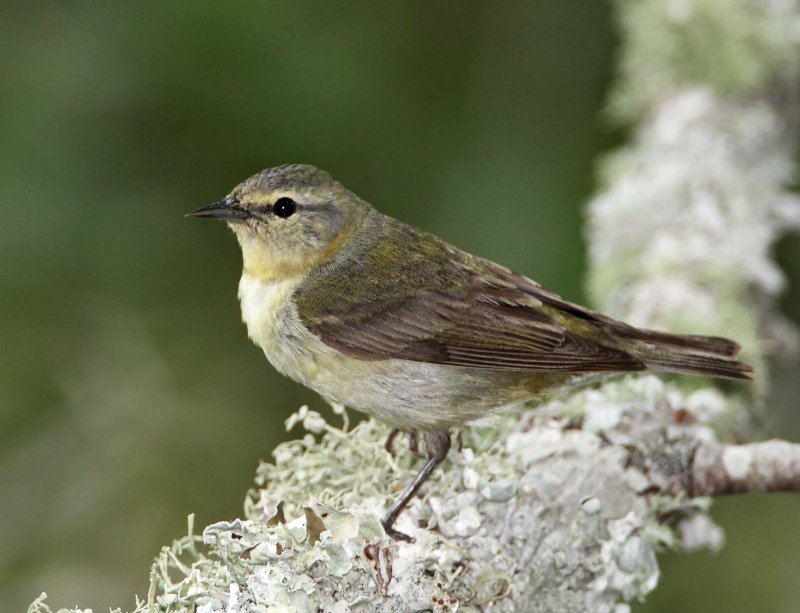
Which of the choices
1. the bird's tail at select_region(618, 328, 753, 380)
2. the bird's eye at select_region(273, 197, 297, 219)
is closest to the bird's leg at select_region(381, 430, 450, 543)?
the bird's tail at select_region(618, 328, 753, 380)

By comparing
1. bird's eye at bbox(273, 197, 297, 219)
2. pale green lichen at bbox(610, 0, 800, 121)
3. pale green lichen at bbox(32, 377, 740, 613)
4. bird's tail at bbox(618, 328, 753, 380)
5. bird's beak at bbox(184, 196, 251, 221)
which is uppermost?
pale green lichen at bbox(610, 0, 800, 121)

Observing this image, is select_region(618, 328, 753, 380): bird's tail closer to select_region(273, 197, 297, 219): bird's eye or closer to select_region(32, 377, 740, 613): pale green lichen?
select_region(32, 377, 740, 613): pale green lichen

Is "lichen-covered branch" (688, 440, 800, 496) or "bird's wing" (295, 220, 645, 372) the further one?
"bird's wing" (295, 220, 645, 372)

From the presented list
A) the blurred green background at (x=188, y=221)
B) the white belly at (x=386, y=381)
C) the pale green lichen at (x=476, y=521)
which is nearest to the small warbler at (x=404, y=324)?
the white belly at (x=386, y=381)

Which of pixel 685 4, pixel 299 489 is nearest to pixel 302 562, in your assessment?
pixel 299 489

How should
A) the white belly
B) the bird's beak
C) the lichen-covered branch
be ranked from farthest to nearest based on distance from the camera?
the bird's beak, the white belly, the lichen-covered branch

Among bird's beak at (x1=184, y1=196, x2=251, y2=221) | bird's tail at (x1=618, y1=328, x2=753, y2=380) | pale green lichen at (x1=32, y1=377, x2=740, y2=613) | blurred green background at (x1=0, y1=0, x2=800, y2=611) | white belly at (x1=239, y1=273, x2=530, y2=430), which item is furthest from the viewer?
blurred green background at (x1=0, y1=0, x2=800, y2=611)

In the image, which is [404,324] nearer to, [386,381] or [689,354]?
[386,381]

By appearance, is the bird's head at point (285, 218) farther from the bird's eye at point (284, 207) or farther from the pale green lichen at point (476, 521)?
the pale green lichen at point (476, 521)
